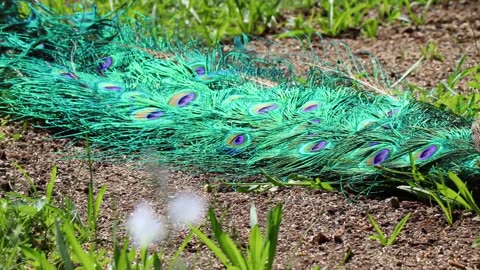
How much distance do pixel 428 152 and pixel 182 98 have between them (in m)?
1.06

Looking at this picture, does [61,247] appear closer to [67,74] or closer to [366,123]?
[366,123]

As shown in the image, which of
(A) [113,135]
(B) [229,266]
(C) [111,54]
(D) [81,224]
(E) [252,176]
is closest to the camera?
→ (B) [229,266]

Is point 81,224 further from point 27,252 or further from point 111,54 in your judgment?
point 111,54

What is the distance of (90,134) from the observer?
383cm

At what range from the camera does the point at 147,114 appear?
12.4 feet

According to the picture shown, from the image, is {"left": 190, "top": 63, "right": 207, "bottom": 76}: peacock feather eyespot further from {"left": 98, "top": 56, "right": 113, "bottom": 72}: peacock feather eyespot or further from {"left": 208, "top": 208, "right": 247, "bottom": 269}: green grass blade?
{"left": 208, "top": 208, "right": 247, "bottom": 269}: green grass blade

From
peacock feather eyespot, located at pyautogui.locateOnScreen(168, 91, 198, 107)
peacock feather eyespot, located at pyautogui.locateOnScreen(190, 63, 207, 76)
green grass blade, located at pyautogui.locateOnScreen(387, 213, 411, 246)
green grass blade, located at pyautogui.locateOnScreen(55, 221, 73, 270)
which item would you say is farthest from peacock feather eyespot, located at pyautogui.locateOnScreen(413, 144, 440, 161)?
green grass blade, located at pyautogui.locateOnScreen(55, 221, 73, 270)

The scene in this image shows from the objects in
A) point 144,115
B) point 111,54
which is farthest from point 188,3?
point 144,115

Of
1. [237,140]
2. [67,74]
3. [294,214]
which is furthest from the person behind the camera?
[67,74]

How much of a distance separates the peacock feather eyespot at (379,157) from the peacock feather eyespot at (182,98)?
2.79 feet

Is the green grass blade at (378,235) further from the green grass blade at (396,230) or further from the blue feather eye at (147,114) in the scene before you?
the blue feather eye at (147,114)

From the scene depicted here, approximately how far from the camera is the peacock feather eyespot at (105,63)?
4198 millimetres

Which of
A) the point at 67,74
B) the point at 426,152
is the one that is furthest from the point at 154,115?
the point at 426,152

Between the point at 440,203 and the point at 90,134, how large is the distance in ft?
4.70
